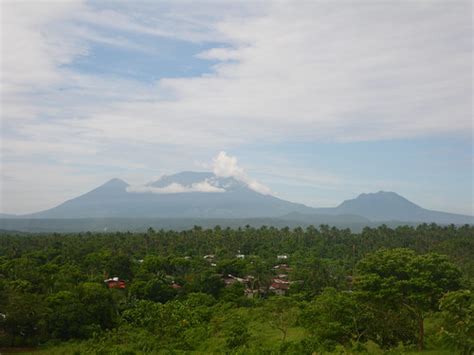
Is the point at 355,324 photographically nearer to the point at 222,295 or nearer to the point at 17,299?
the point at 17,299

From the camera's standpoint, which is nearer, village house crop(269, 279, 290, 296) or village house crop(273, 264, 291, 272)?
village house crop(269, 279, 290, 296)

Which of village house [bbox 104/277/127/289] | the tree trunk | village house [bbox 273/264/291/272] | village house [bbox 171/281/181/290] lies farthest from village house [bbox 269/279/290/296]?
the tree trunk

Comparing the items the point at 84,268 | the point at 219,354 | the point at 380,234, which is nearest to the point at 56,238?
the point at 84,268

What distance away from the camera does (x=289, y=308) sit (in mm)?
16984

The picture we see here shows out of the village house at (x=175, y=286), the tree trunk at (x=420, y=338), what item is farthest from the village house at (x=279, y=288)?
the tree trunk at (x=420, y=338)

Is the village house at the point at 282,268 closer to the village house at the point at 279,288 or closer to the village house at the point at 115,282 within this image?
the village house at the point at 279,288

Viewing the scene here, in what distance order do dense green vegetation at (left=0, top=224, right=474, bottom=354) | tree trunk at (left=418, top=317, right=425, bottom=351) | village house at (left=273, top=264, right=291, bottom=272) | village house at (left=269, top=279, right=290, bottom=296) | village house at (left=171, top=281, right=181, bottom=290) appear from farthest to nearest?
village house at (left=273, top=264, right=291, bottom=272) → village house at (left=269, top=279, right=290, bottom=296) → village house at (left=171, top=281, right=181, bottom=290) → tree trunk at (left=418, top=317, right=425, bottom=351) → dense green vegetation at (left=0, top=224, right=474, bottom=354)

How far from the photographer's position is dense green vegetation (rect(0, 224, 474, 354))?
12578mm

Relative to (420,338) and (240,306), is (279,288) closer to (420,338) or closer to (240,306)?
(240,306)

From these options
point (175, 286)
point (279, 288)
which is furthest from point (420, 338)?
point (175, 286)

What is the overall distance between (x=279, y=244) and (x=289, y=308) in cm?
2711

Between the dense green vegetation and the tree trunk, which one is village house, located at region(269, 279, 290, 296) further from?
the tree trunk

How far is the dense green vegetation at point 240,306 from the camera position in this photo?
1258 cm

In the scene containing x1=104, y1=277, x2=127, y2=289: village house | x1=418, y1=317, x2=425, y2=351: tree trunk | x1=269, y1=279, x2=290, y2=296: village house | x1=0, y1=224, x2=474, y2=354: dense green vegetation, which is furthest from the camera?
x1=269, y1=279, x2=290, y2=296: village house
